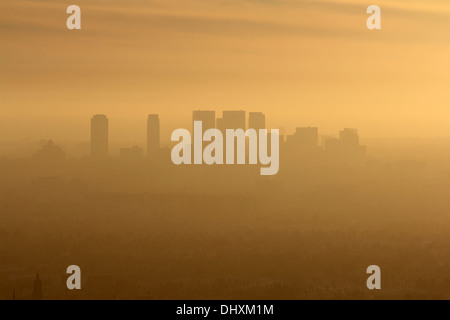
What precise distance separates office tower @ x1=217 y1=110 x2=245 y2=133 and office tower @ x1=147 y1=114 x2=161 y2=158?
27.5 ft

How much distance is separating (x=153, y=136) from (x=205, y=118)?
19.7 meters

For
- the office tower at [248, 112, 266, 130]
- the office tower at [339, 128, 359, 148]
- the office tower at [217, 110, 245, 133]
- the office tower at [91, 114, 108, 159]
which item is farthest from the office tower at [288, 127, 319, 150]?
the office tower at [248, 112, 266, 130]

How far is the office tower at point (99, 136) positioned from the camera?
6078 cm

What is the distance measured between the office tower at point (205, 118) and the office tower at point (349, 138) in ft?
127

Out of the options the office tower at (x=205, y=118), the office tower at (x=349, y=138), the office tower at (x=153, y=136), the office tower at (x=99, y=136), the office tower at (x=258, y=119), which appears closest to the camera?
the office tower at (x=258, y=119)

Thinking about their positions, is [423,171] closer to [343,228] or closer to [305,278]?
[343,228]

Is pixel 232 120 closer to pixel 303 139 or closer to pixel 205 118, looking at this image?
pixel 205 118

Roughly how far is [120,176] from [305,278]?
4196 centimetres

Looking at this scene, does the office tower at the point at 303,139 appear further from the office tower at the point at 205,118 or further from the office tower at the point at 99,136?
the office tower at the point at 205,118

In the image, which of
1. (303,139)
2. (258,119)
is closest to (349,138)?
(303,139)

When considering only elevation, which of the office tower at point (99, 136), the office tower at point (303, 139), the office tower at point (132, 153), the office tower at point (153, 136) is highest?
the office tower at point (303, 139)

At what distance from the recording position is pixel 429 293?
165 ft

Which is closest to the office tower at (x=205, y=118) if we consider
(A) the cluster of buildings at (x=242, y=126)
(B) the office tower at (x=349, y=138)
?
(A) the cluster of buildings at (x=242, y=126)
